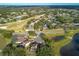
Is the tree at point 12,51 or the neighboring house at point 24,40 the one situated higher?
the neighboring house at point 24,40

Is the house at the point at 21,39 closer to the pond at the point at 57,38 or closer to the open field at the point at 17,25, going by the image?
the open field at the point at 17,25

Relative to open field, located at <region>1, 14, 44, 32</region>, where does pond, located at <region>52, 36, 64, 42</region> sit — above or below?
below

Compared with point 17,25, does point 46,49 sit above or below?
below

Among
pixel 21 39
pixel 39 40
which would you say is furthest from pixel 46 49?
pixel 21 39

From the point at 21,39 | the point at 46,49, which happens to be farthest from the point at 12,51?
the point at 46,49

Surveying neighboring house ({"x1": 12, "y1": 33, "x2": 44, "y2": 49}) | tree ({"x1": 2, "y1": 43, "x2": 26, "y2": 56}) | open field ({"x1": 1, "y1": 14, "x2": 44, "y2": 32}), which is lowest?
tree ({"x1": 2, "y1": 43, "x2": 26, "y2": 56})

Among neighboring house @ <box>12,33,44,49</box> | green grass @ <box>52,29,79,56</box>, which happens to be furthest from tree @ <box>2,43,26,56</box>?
green grass @ <box>52,29,79,56</box>

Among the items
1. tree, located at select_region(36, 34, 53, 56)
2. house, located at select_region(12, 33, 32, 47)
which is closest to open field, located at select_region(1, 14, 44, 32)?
house, located at select_region(12, 33, 32, 47)

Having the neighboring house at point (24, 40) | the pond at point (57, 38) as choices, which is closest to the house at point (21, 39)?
the neighboring house at point (24, 40)

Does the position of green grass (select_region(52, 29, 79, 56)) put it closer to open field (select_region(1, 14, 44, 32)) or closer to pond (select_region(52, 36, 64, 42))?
pond (select_region(52, 36, 64, 42))

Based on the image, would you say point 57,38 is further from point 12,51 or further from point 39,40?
point 12,51

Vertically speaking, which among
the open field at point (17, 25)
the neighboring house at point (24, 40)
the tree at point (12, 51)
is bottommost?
the tree at point (12, 51)

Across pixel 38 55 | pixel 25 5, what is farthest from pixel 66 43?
pixel 25 5
